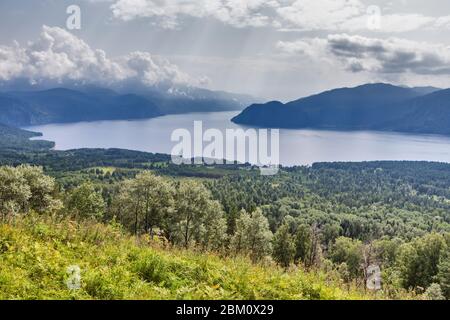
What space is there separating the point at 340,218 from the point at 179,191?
89.2 m

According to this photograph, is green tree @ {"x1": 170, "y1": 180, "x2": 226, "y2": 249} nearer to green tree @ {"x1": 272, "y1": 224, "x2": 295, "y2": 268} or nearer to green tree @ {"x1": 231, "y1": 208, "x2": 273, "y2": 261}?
green tree @ {"x1": 231, "y1": 208, "x2": 273, "y2": 261}

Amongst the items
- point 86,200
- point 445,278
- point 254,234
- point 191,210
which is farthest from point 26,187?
point 445,278

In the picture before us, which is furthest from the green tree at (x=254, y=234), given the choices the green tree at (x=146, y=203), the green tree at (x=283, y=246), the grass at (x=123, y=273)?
the grass at (x=123, y=273)

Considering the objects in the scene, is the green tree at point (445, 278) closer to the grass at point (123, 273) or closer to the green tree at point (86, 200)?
the grass at point (123, 273)

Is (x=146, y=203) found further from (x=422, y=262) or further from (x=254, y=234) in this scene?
(x=422, y=262)

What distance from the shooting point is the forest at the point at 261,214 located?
33.2ft

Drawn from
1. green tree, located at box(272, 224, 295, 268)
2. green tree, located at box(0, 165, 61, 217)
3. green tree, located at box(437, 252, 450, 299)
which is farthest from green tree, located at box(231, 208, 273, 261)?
green tree, located at box(0, 165, 61, 217)

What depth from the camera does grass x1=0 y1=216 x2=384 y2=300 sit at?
6.37m

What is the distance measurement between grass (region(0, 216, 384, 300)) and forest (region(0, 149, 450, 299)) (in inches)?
16.8

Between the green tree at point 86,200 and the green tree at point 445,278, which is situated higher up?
the green tree at point 86,200

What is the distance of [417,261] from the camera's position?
45.1 meters

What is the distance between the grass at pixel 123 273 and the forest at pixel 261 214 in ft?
1.40
